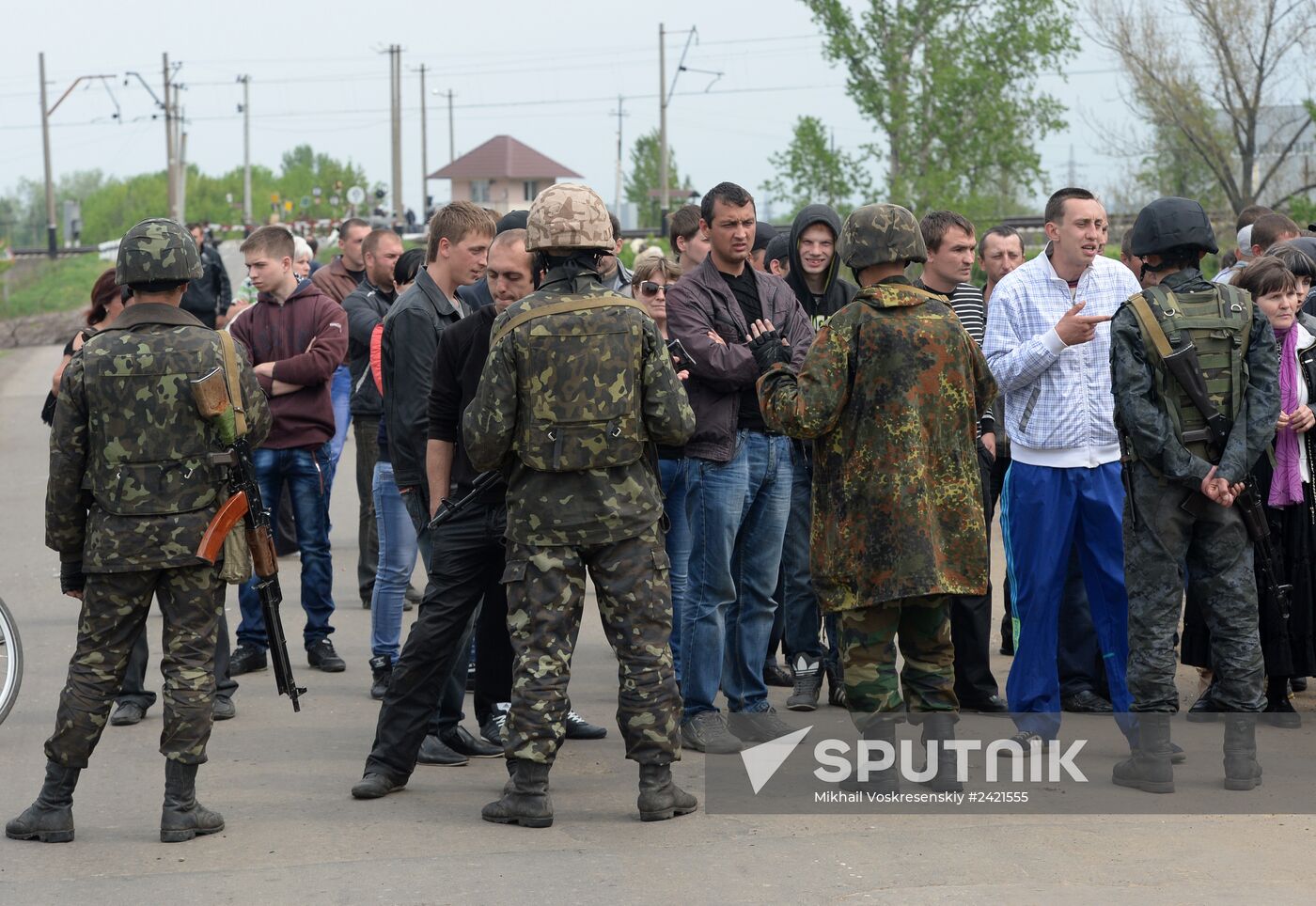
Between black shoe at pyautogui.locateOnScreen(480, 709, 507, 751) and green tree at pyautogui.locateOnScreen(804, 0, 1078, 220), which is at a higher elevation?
green tree at pyautogui.locateOnScreen(804, 0, 1078, 220)

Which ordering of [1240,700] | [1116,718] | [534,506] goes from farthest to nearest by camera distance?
[1116,718] < [1240,700] < [534,506]

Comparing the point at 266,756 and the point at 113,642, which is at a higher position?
the point at 113,642

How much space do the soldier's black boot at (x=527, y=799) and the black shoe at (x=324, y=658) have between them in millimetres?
2846

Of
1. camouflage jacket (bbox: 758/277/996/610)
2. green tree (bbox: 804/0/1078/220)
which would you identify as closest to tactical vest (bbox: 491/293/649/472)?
camouflage jacket (bbox: 758/277/996/610)

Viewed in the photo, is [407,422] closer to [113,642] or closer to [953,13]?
[113,642]

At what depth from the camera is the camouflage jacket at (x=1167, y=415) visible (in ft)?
19.1

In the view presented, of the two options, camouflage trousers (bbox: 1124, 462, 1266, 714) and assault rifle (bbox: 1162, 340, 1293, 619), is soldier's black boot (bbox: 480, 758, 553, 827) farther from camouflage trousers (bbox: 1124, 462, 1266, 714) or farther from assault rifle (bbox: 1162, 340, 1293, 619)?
assault rifle (bbox: 1162, 340, 1293, 619)

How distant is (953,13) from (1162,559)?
134ft

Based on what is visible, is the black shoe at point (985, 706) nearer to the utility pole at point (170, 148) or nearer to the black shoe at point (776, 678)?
the black shoe at point (776, 678)

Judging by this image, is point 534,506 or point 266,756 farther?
point 266,756

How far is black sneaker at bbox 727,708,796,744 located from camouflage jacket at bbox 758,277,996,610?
3.80ft

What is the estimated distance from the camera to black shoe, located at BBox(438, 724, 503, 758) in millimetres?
6523

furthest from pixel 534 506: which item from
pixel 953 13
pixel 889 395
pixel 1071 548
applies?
pixel 953 13

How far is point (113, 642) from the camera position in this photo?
5.44m
